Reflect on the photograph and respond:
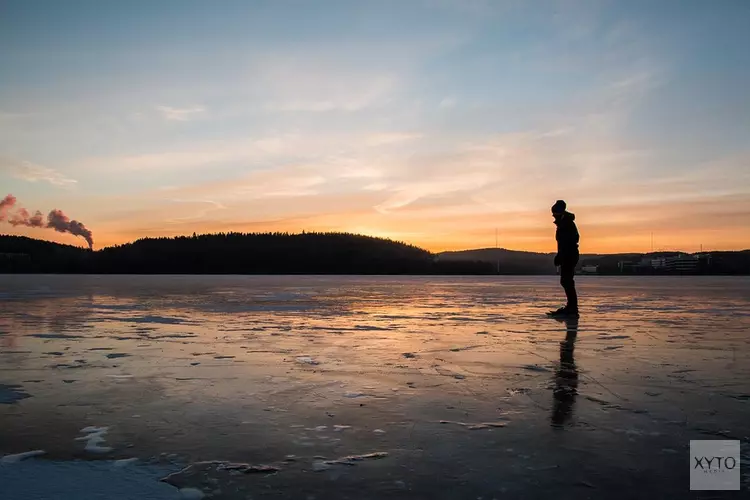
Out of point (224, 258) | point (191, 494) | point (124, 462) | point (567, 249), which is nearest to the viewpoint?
point (191, 494)

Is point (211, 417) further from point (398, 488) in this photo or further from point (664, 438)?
point (664, 438)

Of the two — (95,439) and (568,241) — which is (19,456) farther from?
(568,241)

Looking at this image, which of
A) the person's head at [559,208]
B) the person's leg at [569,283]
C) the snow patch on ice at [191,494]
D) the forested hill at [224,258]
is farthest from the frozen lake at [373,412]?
the forested hill at [224,258]

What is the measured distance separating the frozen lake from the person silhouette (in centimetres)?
2

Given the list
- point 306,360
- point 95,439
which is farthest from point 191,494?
point 306,360

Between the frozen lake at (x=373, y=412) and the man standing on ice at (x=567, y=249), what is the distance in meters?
3.33

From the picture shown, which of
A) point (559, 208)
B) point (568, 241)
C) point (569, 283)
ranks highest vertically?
point (559, 208)

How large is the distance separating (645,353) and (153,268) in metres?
132

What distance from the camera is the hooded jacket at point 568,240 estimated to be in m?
10.7

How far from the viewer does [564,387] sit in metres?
4.31

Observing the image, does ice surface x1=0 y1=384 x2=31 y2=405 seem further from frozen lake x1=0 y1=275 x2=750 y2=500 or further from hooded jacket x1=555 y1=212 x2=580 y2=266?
hooded jacket x1=555 y1=212 x2=580 y2=266

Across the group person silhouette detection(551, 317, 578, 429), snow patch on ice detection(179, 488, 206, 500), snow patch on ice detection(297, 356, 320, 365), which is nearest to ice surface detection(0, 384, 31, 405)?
snow patch on ice detection(179, 488, 206, 500)

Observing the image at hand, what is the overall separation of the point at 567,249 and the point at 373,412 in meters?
8.10

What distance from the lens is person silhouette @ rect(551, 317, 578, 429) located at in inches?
138
